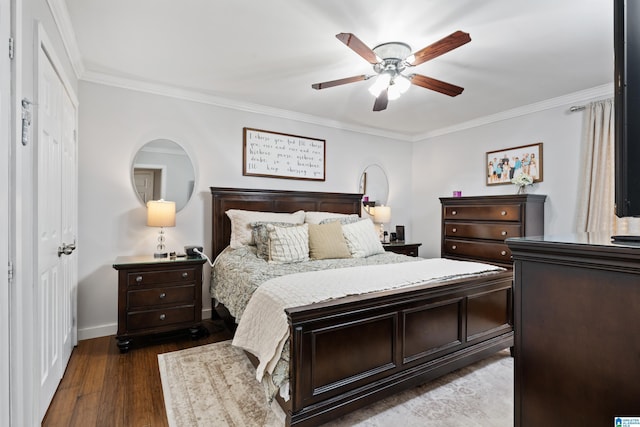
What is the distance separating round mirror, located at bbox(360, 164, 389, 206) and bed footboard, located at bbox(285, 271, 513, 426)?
258 cm

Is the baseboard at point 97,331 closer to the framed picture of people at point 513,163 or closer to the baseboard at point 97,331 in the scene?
the baseboard at point 97,331

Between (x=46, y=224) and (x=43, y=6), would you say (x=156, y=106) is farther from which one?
(x=46, y=224)

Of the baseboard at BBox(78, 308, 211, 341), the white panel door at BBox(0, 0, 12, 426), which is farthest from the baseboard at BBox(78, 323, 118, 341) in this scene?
the white panel door at BBox(0, 0, 12, 426)

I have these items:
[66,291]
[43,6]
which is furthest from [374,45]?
[66,291]

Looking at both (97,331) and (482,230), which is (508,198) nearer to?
(482,230)

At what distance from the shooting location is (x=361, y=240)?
133 inches

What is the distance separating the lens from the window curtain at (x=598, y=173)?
10.4 ft

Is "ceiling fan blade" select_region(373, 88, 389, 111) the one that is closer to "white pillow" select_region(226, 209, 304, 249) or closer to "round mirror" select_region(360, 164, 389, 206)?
"white pillow" select_region(226, 209, 304, 249)

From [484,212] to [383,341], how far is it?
2702mm

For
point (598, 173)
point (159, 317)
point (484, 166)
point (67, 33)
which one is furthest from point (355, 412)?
point (484, 166)

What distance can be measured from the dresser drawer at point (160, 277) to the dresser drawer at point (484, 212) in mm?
3346

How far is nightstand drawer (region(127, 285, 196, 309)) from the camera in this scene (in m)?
2.75

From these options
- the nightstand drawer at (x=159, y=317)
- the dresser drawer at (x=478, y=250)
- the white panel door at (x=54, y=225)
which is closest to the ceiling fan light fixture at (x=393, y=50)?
the white panel door at (x=54, y=225)

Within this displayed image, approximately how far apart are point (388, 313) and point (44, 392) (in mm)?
2064
